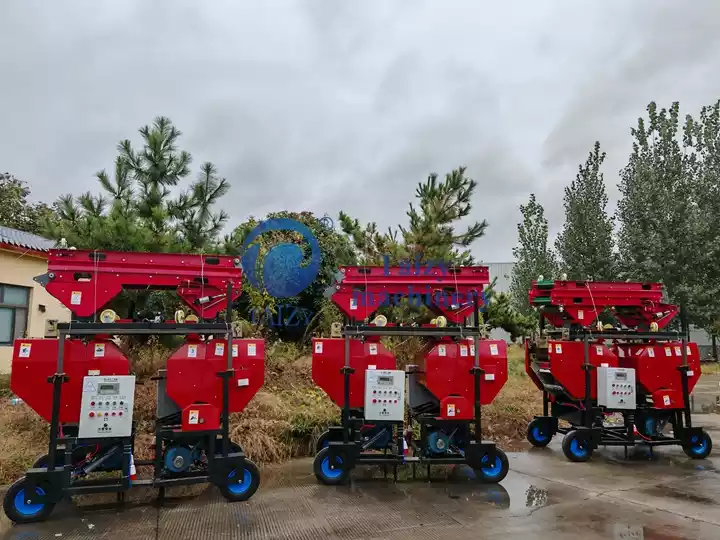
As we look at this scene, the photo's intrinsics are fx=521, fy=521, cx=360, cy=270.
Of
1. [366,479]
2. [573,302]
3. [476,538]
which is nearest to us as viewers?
[476,538]

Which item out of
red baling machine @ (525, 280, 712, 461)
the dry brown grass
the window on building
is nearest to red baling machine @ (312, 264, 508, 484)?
the dry brown grass

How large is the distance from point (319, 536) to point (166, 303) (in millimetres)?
5845

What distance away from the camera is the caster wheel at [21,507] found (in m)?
4.50

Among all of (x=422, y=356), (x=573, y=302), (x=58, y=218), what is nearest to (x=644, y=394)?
(x=573, y=302)

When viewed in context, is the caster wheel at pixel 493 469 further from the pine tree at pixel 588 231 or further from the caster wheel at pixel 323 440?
the pine tree at pixel 588 231

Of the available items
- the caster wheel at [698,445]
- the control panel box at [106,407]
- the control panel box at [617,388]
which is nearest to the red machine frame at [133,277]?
the control panel box at [106,407]

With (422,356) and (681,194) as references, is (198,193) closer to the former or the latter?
(422,356)

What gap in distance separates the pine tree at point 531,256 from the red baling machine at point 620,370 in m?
11.9

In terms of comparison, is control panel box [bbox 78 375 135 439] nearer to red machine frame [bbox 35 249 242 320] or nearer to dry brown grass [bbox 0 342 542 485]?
red machine frame [bbox 35 249 242 320]

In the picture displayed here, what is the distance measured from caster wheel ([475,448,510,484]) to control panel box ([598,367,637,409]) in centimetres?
212

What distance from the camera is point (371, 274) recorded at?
6055 millimetres

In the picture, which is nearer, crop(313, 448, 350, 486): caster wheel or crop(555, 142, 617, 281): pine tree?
crop(313, 448, 350, 486): caster wheel

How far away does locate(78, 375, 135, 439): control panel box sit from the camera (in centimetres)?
481

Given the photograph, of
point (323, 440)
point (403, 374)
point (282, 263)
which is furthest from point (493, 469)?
point (282, 263)
